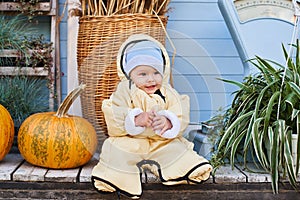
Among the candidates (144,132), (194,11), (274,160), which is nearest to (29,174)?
(144,132)

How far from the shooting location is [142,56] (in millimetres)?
1880

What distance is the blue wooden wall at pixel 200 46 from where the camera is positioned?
2.58 m

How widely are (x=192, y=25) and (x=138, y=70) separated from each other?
909 millimetres

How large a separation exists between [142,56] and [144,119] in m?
0.28

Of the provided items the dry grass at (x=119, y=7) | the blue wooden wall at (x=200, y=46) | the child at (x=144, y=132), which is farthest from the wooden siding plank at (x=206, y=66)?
the child at (x=144, y=132)

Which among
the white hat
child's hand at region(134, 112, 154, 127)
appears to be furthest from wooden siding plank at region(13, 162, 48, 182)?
the white hat

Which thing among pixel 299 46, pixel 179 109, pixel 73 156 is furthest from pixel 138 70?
pixel 299 46

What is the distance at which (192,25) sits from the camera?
2.68 m

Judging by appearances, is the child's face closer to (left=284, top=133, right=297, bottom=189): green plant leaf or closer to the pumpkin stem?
the pumpkin stem

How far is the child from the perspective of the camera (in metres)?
1.80

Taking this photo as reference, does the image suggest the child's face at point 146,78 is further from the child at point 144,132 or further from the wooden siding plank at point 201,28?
the wooden siding plank at point 201,28

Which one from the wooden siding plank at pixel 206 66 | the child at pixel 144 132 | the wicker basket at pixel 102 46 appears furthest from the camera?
the wooden siding plank at pixel 206 66

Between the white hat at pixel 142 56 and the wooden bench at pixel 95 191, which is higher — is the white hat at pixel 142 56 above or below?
above

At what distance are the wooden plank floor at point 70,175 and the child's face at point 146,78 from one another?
39 centimetres
